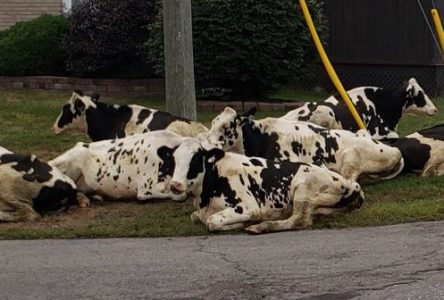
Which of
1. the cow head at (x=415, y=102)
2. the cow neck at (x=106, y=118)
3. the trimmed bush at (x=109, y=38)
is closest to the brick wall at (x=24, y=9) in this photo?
the trimmed bush at (x=109, y=38)

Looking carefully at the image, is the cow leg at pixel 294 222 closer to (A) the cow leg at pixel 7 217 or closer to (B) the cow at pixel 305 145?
(B) the cow at pixel 305 145

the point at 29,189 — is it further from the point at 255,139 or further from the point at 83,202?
the point at 255,139

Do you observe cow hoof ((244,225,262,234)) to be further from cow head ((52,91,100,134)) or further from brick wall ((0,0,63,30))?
brick wall ((0,0,63,30))

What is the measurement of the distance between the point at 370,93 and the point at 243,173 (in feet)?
14.6

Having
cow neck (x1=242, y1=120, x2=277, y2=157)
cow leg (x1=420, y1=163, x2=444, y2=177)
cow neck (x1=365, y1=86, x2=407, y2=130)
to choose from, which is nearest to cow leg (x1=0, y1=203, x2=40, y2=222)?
cow neck (x1=242, y1=120, x2=277, y2=157)

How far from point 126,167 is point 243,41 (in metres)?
7.29

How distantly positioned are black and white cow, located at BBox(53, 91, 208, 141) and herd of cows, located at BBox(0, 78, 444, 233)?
0.05ft

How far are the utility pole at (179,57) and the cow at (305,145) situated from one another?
204 centimetres

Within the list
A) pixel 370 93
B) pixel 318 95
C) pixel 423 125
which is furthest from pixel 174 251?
pixel 318 95

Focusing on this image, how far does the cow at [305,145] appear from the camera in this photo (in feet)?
34.8

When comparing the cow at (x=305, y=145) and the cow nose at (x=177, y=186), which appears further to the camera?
the cow at (x=305, y=145)

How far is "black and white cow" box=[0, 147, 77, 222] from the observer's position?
9.67 m

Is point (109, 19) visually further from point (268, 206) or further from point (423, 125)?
point (268, 206)

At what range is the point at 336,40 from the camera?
Answer: 891 inches
